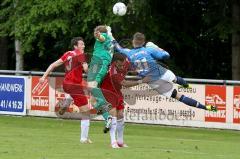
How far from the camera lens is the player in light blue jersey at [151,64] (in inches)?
632

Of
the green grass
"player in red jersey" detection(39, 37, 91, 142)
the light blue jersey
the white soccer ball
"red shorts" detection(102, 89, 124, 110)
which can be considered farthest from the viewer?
the white soccer ball

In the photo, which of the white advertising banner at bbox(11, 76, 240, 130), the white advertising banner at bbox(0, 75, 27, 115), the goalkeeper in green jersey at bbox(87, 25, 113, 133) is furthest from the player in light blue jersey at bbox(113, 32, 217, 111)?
the white advertising banner at bbox(0, 75, 27, 115)

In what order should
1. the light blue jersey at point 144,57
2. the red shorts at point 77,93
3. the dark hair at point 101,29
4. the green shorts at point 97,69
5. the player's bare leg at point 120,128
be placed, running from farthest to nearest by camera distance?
the red shorts at point 77,93
the green shorts at point 97,69
the dark hair at point 101,29
the light blue jersey at point 144,57
the player's bare leg at point 120,128

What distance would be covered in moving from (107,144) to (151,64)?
78.6 inches

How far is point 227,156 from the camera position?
47.6 ft

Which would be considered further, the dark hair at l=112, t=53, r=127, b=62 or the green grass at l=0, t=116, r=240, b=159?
the dark hair at l=112, t=53, r=127, b=62

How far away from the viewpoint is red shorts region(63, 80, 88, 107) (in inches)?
671

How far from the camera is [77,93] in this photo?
17156mm

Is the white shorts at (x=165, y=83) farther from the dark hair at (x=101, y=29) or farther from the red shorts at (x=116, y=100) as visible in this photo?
the dark hair at (x=101, y=29)

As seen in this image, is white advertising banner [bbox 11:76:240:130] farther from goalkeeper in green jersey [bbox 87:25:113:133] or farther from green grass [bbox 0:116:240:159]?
goalkeeper in green jersey [bbox 87:25:113:133]

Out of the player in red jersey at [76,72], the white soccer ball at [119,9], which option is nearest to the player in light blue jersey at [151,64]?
the player in red jersey at [76,72]

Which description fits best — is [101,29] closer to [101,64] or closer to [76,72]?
[101,64]

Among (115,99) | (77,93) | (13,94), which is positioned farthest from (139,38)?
(13,94)

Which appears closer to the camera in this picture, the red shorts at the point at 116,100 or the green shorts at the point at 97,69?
the red shorts at the point at 116,100
